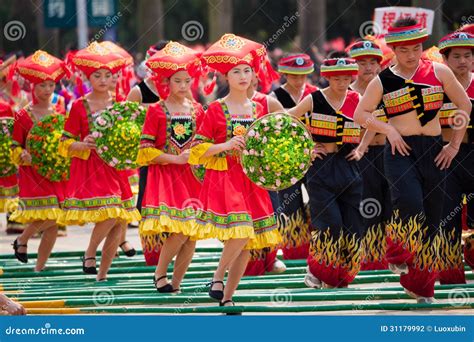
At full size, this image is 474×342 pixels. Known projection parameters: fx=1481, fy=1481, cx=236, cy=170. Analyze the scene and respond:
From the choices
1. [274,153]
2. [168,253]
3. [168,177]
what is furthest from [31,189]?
[274,153]

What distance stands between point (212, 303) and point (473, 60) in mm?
2868

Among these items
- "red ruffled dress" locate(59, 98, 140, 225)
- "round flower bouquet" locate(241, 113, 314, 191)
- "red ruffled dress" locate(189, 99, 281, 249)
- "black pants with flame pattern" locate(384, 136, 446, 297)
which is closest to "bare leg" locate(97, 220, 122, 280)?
"red ruffled dress" locate(59, 98, 140, 225)

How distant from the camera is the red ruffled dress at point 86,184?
1298 centimetres

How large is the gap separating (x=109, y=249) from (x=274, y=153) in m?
3.05

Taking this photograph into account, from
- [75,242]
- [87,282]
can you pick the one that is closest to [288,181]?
[87,282]

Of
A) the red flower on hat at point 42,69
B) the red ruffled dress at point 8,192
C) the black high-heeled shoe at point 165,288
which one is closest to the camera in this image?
the black high-heeled shoe at point 165,288

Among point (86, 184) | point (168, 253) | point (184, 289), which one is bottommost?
point (184, 289)

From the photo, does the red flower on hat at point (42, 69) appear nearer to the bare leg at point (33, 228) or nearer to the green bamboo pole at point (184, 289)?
the bare leg at point (33, 228)

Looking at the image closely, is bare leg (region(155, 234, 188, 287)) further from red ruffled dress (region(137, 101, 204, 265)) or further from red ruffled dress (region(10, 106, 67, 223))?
red ruffled dress (region(10, 106, 67, 223))

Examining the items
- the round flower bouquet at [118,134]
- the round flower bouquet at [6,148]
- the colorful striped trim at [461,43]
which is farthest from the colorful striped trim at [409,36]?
the round flower bouquet at [6,148]

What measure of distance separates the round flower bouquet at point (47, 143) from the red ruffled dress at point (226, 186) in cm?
336

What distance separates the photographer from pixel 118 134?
1270cm

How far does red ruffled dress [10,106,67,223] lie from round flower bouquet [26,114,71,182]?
0.49 feet

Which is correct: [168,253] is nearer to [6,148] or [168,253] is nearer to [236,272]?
[236,272]
